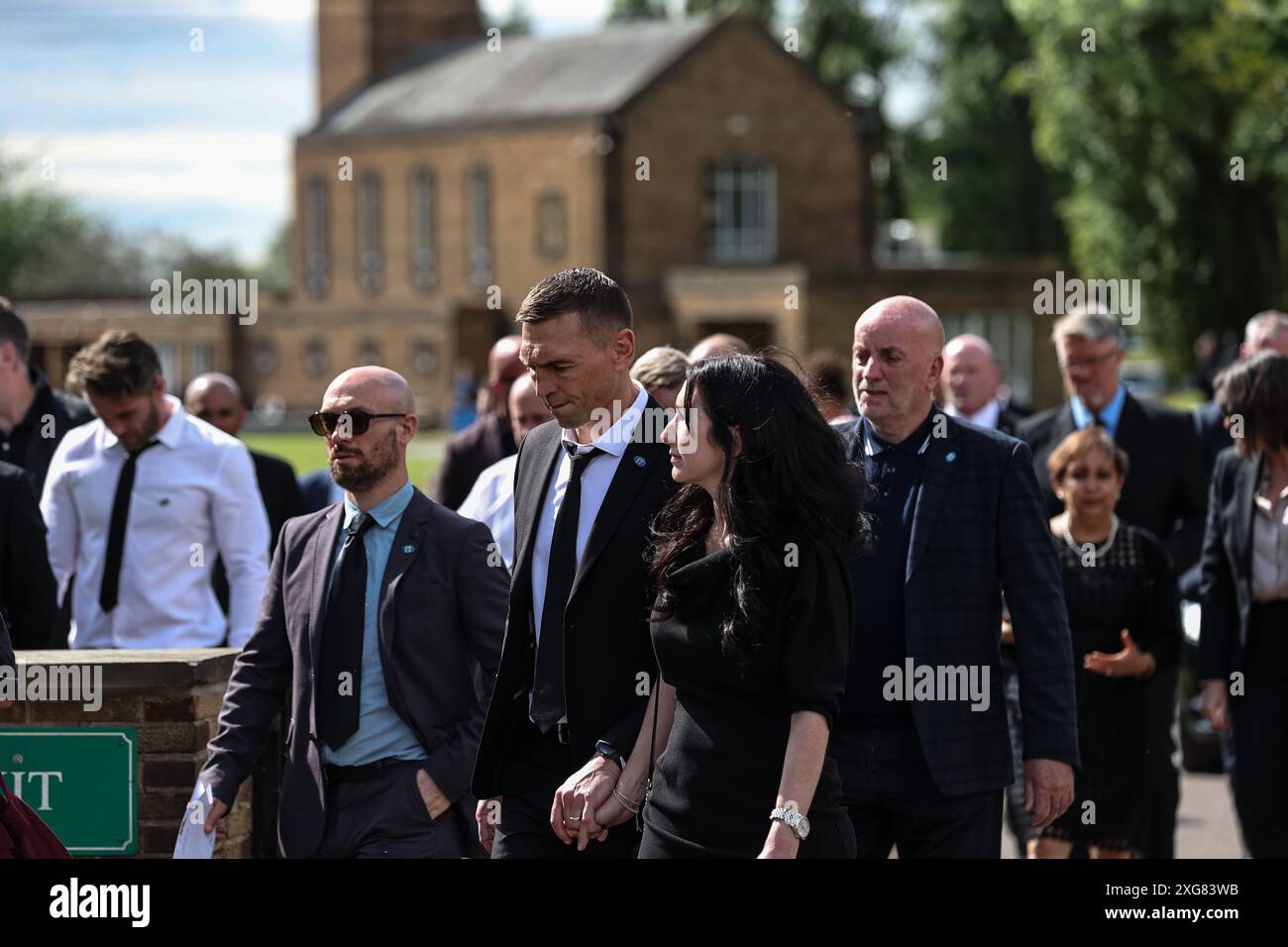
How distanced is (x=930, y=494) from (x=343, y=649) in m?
1.78

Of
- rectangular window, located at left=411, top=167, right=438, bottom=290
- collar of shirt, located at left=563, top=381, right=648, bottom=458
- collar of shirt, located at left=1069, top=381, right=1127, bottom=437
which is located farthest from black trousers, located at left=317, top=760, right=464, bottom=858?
rectangular window, located at left=411, top=167, right=438, bottom=290

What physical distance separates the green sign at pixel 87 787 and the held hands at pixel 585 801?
201cm

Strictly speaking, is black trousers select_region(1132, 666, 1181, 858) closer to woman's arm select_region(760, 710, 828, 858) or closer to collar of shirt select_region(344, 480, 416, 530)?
collar of shirt select_region(344, 480, 416, 530)

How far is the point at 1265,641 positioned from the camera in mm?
8000

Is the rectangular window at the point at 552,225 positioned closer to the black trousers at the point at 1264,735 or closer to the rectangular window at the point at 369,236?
the rectangular window at the point at 369,236

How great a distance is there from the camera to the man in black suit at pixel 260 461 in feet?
35.4

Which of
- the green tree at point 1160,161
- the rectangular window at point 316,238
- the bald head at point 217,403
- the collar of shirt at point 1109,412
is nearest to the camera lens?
the collar of shirt at point 1109,412

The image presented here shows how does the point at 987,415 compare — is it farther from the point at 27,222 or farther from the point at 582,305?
the point at 27,222

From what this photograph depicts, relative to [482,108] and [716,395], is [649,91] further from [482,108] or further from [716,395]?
[716,395]

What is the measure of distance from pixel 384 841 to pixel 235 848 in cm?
117

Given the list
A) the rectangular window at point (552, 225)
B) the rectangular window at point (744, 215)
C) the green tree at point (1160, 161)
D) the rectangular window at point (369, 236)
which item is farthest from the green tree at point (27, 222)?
the green tree at point (1160, 161)

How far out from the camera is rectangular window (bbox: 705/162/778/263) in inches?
2456

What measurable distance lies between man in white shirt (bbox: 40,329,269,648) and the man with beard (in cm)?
211
